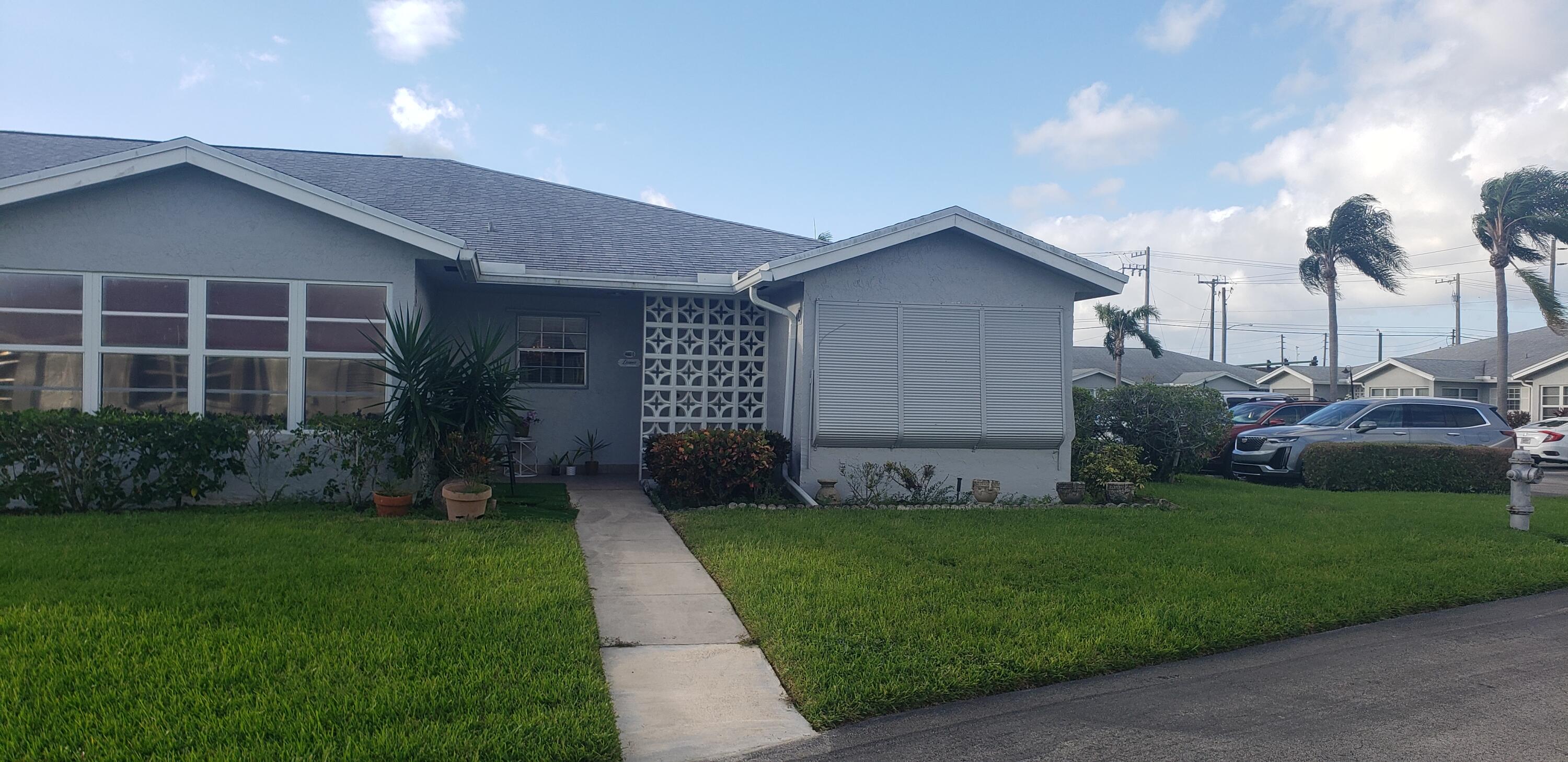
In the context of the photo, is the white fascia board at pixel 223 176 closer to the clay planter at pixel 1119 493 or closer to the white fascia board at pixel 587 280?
the white fascia board at pixel 587 280

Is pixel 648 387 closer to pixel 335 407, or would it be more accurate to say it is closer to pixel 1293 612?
pixel 335 407

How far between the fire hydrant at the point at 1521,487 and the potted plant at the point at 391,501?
11.5 meters

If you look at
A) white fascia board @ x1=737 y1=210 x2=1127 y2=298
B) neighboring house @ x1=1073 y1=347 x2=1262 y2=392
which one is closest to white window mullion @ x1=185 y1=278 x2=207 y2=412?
white fascia board @ x1=737 y1=210 x2=1127 y2=298

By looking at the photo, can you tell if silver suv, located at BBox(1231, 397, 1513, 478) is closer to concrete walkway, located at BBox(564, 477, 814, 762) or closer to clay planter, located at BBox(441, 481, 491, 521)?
concrete walkway, located at BBox(564, 477, 814, 762)

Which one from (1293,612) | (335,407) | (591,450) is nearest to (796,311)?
(591,450)

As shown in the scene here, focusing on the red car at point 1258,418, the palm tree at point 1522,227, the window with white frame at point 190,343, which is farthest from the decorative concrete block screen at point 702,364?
the palm tree at point 1522,227

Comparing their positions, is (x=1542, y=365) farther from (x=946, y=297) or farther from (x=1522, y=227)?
(x=946, y=297)

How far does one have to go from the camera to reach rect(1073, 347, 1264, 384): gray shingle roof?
47.3 metres

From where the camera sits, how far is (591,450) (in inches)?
547

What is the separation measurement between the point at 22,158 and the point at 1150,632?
15.9m

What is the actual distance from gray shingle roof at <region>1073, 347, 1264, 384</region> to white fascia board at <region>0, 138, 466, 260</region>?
39.5 m

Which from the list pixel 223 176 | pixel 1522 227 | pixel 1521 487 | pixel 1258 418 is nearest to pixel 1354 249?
pixel 1522 227

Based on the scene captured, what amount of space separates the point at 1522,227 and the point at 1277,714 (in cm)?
2871

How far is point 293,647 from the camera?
5.16 m
